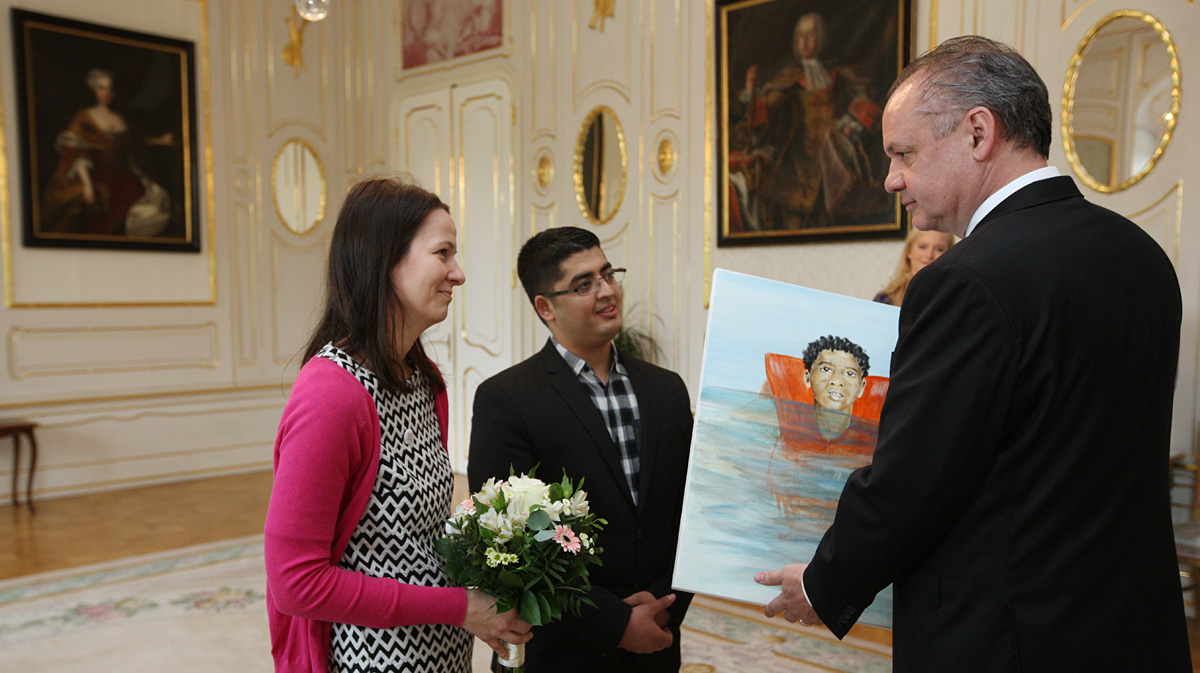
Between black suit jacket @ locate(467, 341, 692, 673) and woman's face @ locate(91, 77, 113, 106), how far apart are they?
7.18 metres

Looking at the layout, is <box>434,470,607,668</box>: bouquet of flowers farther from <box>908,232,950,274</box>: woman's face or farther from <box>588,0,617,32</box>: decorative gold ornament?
<box>588,0,617,32</box>: decorative gold ornament

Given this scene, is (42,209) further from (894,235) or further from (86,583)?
(894,235)

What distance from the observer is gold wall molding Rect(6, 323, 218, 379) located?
7.38m

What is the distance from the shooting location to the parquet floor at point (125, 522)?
5660 millimetres

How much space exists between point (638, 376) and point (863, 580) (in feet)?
3.17

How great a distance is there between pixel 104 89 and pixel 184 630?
5468 mm

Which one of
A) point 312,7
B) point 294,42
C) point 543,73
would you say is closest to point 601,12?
point 543,73

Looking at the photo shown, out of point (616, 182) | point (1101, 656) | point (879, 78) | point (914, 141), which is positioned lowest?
point (1101, 656)

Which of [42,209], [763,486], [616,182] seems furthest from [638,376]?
[42,209]

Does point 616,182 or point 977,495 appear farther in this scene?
point 616,182

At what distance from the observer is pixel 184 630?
439cm

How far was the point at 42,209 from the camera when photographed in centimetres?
740

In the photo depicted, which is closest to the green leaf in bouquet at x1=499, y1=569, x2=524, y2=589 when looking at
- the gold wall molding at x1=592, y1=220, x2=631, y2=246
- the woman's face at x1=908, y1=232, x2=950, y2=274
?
the woman's face at x1=908, y1=232, x2=950, y2=274

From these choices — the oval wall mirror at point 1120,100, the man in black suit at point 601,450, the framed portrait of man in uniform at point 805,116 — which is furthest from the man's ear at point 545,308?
the oval wall mirror at point 1120,100
